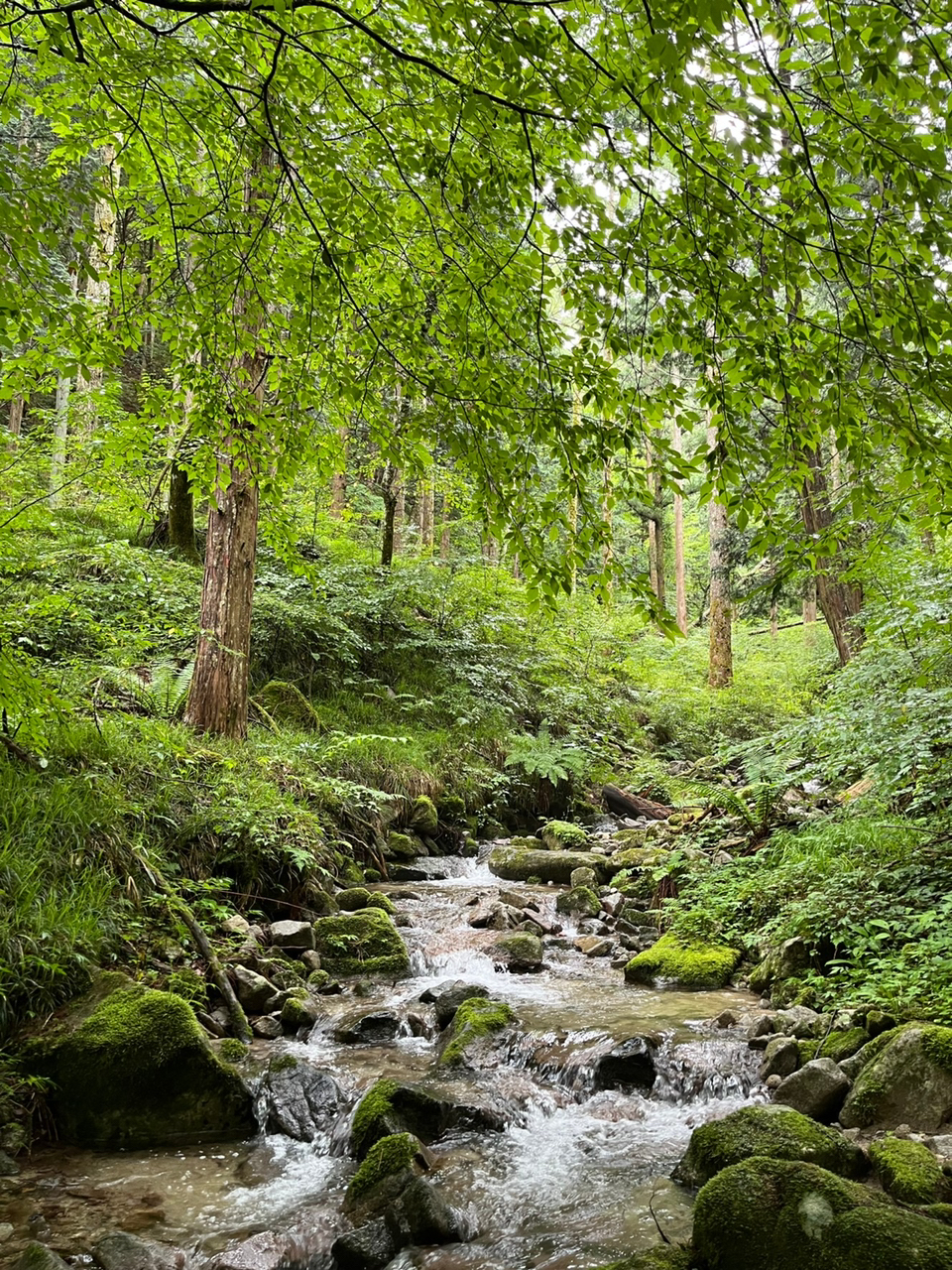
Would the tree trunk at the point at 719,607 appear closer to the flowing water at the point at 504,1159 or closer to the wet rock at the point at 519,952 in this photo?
the wet rock at the point at 519,952

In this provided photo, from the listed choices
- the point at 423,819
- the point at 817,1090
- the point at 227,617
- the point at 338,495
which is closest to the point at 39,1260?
the point at 817,1090

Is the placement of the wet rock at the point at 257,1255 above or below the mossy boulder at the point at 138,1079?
below

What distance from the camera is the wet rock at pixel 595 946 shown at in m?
8.06

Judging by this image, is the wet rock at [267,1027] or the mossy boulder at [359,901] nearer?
the wet rock at [267,1027]

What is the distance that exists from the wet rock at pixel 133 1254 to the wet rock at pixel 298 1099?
Result: 1.16 metres

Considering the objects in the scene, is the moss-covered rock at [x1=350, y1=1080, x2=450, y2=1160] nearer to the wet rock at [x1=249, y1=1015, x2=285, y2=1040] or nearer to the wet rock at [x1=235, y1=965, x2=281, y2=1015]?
the wet rock at [x1=249, y1=1015, x2=285, y2=1040]

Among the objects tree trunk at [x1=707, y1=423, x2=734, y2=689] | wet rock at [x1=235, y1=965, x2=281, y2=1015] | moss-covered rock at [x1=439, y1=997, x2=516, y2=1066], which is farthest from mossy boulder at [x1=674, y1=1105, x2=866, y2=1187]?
tree trunk at [x1=707, y1=423, x2=734, y2=689]

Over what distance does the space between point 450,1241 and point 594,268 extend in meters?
4.77

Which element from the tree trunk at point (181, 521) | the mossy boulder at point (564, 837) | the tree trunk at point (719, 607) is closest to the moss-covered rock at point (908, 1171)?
the mossy boulder at point (564, 837)

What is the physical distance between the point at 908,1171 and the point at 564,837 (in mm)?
8479

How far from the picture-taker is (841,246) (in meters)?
3.32

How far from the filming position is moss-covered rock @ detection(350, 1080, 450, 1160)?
4.55 metres

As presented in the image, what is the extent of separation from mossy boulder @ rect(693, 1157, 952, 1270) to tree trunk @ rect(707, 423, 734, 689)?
15107 millimetres

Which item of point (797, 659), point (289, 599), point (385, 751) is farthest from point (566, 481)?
point (797, 659)
